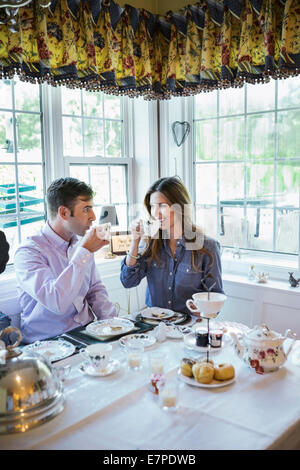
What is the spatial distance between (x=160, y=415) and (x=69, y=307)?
1.00 meters

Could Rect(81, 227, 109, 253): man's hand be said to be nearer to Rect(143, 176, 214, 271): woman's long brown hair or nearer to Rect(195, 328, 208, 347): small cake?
Rect(143, 176, 214, 271): woman's long brown hair

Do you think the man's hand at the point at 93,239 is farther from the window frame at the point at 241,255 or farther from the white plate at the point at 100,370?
the window frame at the point at 241,255

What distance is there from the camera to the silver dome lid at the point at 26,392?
1.12 metres

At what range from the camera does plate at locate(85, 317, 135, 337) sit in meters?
1.79

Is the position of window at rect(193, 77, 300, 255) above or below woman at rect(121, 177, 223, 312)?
above

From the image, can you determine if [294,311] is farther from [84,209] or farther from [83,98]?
[83,98]

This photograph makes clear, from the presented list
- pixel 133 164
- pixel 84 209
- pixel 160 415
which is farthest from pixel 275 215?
pixel 160 415

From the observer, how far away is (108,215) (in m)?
3.10

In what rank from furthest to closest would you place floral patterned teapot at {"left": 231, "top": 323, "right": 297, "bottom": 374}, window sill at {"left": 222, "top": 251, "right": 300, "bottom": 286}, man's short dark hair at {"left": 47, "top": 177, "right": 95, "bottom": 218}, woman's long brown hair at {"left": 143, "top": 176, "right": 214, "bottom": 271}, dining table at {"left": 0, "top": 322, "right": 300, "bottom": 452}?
window sill at {"left": 222, "top": 251, "right": 300, "bottom": 286}, woman's long brown hair at {"left": 143, "top": 176, "right": 214, "bottom": 271}, man's short dark hair at {"left": 47, "top": 177, "right": 95, "bottom": 218}, floral patterned teapot at {"left": 231, "top": 323, "right": 297, "bottom": 374}, dining table at {"left": 0, "top": 322, "right": 300, "bottom": 452}

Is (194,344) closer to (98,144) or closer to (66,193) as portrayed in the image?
(66,193)

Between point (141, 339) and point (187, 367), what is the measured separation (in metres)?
0.36

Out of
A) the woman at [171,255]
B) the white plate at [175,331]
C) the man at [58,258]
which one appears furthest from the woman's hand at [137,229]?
the white plate at [175,331]

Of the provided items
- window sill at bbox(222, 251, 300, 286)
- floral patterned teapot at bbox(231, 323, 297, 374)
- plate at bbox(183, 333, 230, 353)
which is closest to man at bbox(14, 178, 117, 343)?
plate at bbox(183, 333, 230, 353)

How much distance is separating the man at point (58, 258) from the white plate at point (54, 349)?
0.80ft
